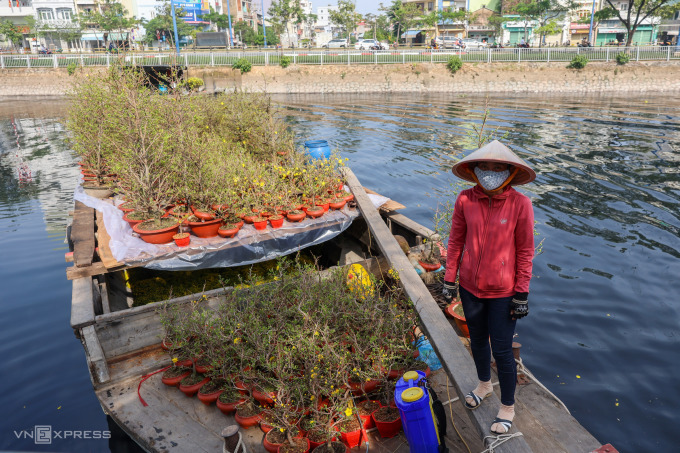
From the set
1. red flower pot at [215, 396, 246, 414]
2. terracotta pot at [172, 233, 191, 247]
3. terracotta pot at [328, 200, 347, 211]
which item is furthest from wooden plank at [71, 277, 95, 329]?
terracotta pot at [328, 200, 347, 211]

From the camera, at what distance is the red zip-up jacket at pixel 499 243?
3371 millimetres

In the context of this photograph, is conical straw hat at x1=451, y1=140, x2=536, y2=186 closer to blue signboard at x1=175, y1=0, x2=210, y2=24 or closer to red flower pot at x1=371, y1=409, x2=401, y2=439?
red flower pot at x1=371, y1=409, x2=401, y2=439

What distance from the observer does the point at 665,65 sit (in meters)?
35.9

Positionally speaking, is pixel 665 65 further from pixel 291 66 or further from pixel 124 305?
pixel 124 305

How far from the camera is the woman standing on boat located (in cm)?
337

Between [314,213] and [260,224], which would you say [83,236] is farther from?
[314,213]

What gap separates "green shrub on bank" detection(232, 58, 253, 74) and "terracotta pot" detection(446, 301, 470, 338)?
37.2 metres

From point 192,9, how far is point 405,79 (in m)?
59.4

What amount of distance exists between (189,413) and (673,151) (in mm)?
19715

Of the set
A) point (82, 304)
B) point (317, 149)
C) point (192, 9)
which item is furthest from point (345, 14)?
point (82, 304)

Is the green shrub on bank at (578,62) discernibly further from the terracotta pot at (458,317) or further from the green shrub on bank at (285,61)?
the terracotta pot at (458,317)

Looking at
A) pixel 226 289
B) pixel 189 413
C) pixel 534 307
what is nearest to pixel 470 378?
pixel 189 413

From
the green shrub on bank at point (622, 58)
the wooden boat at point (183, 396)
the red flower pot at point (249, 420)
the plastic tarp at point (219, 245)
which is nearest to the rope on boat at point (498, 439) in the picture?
the wooden boat at point (183, 396)

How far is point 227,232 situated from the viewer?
651cm
